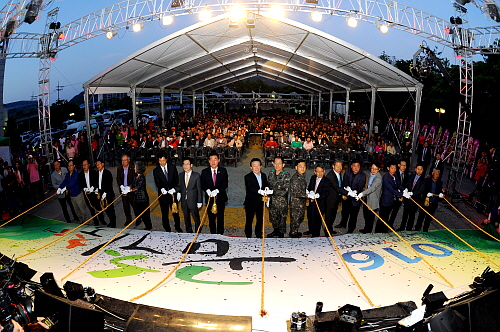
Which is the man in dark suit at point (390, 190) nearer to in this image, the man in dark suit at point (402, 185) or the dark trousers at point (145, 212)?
the man in dark suit at point (402, 185)

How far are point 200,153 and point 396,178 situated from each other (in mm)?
8358

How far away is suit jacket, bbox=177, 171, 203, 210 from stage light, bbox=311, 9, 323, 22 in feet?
24.1

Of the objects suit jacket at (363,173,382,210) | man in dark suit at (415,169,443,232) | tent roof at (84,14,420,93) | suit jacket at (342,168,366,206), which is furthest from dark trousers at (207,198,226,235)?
tent roof at (84,14,420,93)

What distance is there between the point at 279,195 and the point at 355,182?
1505 mm

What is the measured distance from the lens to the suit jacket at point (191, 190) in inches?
253

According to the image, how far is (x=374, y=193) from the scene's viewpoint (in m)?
6.71

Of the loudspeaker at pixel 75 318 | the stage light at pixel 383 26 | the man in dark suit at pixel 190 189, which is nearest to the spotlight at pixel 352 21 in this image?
the stage light at pixel 383 26

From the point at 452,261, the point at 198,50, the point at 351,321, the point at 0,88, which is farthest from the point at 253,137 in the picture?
the point at 351,321

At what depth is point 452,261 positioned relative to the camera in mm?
4281

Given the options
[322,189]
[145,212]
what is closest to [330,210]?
[322,189]

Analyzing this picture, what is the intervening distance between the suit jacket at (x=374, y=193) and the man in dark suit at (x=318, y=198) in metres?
0.80

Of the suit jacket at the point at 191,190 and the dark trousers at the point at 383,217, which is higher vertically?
the suit jacket at the point at 191,190

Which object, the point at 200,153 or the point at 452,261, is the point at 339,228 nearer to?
the point at 452,261

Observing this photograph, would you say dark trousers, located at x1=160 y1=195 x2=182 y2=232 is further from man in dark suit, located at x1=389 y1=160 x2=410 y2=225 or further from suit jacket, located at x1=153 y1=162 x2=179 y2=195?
man in dark suit, located at x1=389 y1=160 x2=410 y2=225
